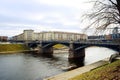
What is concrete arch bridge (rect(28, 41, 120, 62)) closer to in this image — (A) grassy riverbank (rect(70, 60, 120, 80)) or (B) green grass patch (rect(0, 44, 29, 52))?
(B) green grass patch (rect(0, 44, 29, 52))

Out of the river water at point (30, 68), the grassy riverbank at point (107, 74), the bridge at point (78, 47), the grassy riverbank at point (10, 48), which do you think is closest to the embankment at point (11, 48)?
the grassy riverbank at point (10, 48)

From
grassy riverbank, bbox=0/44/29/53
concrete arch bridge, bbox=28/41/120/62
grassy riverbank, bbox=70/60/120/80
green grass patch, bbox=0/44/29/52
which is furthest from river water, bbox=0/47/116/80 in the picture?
green grass patch, bbox=0/44/29/52

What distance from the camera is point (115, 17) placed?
14.3 m

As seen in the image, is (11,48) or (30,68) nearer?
(30,68)

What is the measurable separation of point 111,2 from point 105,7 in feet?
1.97

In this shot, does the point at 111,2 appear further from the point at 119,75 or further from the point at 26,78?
the point at 26,78

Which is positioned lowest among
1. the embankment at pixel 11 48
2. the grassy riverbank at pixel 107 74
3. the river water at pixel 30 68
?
the river water at pixel 30 68

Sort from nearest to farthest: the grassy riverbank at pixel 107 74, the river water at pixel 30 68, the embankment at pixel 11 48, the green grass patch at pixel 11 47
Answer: the grassy riverbank at pixel 107 74 < the river water at pixel 30 68 < the embankment at pixel 11 48 < the green grass patch at pixel 11 47

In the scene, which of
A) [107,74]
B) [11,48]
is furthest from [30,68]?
[11,48]

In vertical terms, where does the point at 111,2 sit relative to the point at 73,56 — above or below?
above

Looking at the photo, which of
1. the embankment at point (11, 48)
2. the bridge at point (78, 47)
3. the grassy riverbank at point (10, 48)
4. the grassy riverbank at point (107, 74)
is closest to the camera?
the grassy riverbank at point (107, 74)

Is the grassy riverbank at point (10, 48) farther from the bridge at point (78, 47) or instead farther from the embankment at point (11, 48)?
the bridge at point (78, 47)

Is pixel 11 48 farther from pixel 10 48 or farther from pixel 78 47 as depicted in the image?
pixel 78 47

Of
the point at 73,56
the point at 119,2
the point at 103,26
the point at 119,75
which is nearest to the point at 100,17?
the point at 103,26
